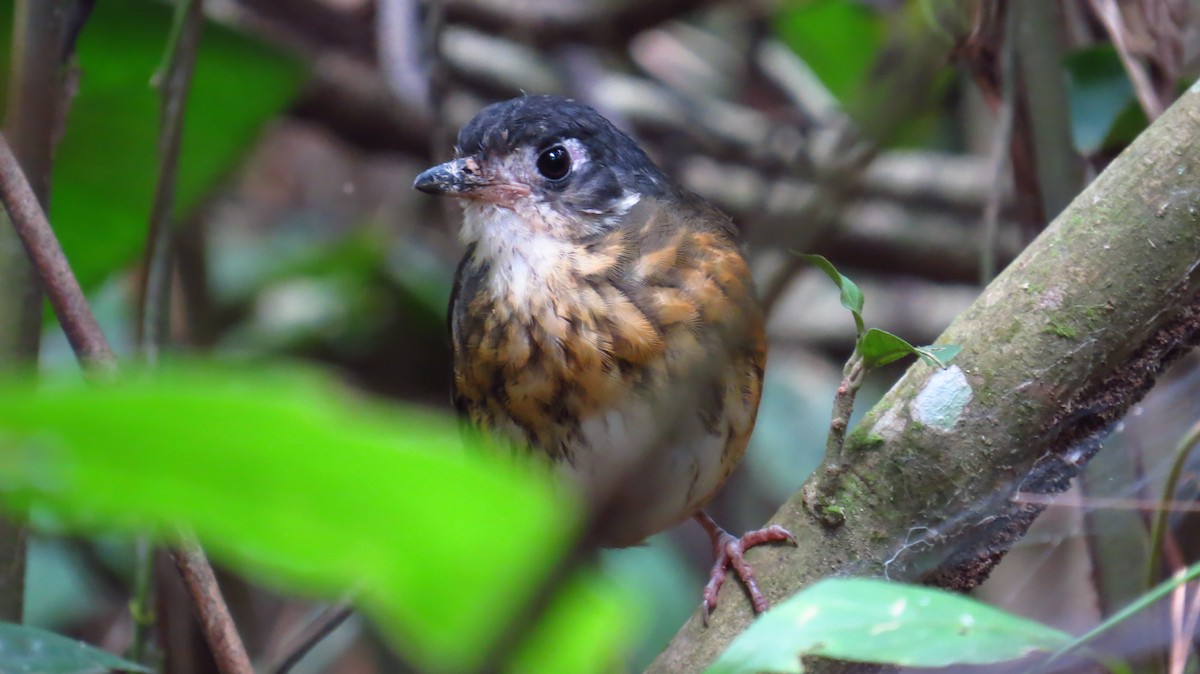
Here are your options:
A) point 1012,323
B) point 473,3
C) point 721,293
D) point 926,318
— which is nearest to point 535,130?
point 721,293

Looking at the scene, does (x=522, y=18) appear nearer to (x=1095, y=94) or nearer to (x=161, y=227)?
(x=161, y=227)

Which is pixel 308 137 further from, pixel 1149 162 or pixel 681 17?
pixel 1149 162

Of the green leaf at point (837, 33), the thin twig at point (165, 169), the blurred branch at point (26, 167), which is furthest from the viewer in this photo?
the green leaf at point (837, 33)

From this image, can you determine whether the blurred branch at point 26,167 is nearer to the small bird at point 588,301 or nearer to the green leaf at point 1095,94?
the small bird at point 588,301

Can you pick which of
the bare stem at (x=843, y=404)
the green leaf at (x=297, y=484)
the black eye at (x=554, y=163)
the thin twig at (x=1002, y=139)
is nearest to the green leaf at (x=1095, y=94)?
the thin twig at (x=1002, y=139)

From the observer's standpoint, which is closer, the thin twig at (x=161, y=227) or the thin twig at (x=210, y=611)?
the thin twig at (x=210, y=611)

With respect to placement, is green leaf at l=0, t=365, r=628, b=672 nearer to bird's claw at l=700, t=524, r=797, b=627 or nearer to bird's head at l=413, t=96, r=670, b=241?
bird's claw at l=700, t=524, r=797, b=627

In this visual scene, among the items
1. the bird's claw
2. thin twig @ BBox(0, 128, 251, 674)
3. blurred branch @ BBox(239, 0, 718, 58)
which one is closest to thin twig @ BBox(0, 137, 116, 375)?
thin twig @ BBox(0, 128, 251, 674)

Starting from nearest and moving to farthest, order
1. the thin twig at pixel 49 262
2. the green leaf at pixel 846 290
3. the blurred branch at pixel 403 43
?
the green leaf at pixel 846 290, the thin twig at pixel 49 262, the blurred branch at pixel 403 43
